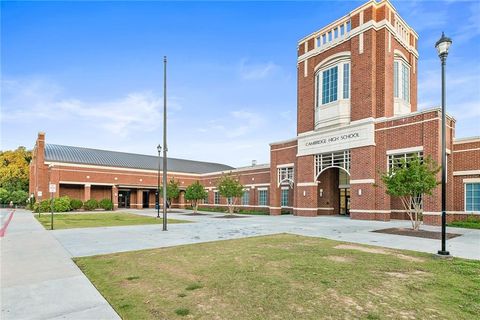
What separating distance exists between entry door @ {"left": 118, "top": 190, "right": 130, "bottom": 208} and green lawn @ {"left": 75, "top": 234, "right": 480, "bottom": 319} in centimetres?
4331

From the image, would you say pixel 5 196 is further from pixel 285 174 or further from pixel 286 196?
pixel 285 174

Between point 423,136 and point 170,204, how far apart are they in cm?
4033

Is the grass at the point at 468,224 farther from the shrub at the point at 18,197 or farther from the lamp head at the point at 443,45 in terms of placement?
A: the shrub at the point at 18,197

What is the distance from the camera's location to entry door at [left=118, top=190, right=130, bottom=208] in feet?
163

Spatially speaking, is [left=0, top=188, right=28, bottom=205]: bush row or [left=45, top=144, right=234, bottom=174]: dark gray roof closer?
[left=45, top=144, right=234, bottom=174]: dark gray roof

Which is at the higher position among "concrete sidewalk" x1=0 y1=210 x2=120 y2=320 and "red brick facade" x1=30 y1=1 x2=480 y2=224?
"red brick facade" x1=30 y1=1 x2=480 y2=224

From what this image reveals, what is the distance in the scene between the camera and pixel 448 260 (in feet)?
27.5

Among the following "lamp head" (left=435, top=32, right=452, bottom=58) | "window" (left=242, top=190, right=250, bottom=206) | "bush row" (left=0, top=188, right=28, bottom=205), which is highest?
"lamp head" (left=435, top=32, right=452, bottom=58)

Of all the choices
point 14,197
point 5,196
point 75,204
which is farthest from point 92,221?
point 5,196

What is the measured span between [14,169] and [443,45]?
6859cm

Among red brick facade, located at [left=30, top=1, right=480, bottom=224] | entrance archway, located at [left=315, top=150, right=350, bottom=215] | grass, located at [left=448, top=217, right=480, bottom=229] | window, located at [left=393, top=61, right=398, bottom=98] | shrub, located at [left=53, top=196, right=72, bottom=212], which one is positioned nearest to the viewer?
grass, located at [left=448, top=217, right=480, bottom=229]

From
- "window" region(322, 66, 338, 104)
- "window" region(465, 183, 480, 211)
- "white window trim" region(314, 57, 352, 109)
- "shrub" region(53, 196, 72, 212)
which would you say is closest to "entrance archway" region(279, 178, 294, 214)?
"white window trim" region(314, 57, 352, 109)

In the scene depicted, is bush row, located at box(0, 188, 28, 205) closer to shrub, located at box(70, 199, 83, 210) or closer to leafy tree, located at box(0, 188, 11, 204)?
leafy tree, located at box(0, 188, 11, 204)

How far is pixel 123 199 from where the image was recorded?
50188 millimetres
